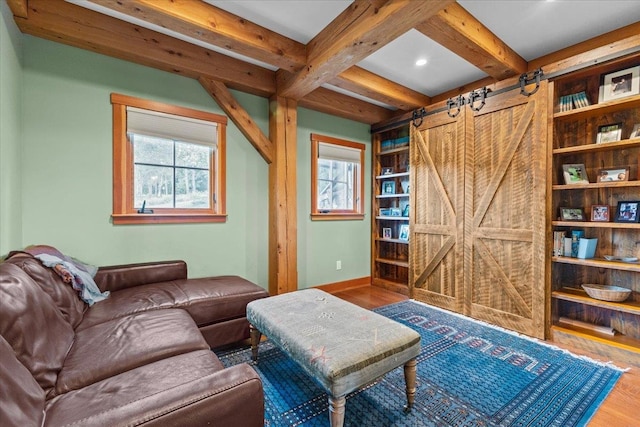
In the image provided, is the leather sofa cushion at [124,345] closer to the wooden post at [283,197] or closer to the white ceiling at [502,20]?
the wooden post at [283,197]

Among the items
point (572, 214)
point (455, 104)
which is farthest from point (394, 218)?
point (572, 214)

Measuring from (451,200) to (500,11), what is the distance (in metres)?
1.74

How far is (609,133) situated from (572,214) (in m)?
0.72

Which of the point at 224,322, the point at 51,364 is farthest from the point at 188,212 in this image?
the point at 51,364

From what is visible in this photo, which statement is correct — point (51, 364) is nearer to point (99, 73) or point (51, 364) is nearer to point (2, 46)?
point (2, 46)

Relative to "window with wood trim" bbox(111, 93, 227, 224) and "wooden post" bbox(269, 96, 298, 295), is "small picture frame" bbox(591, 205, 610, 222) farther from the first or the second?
"window with wood trim" bbox(111, 93, 227, 224)

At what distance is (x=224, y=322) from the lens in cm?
216

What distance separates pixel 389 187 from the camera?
13.9 feet

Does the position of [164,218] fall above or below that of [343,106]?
below

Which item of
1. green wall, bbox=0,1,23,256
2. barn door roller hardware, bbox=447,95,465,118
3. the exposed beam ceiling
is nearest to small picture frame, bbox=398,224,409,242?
barn door roller hardware, bbox=447,95,465,118

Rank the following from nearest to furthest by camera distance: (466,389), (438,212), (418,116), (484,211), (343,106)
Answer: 1. (466,389)
2. (484,211)
3. (438,212)
4. (418,116)
5. (343,106)

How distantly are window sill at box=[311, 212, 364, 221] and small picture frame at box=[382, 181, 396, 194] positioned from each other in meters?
0.53

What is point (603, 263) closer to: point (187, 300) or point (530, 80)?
point (530, 80)

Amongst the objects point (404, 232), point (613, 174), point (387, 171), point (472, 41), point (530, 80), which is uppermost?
point (472, 41)
